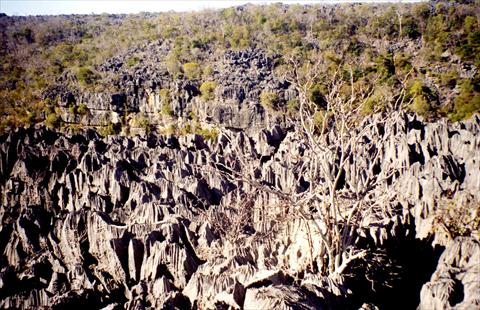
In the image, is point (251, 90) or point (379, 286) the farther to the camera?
point (251, 90)

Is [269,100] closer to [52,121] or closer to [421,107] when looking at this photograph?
[421,107]

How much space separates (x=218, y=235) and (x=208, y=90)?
30893 mm

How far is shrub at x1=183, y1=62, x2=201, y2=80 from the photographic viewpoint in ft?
156

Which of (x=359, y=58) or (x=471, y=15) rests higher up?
(x=471, y=15)

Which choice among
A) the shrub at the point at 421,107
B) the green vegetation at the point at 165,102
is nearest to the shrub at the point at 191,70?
the green vegetation at the point at 165,102

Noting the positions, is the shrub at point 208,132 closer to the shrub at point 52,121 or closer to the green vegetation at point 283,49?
the green vegetation at point 283,49

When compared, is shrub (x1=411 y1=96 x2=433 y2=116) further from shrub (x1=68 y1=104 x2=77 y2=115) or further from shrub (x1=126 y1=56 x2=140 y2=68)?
shrub (x1=126 y1=56 x2=140 y2=68)

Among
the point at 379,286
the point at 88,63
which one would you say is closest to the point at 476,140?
the point at 379,286

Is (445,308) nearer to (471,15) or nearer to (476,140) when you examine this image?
(476,140)

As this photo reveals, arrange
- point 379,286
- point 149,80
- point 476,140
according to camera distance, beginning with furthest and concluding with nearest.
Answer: point 149,80 < point 476,140 < point 379,286

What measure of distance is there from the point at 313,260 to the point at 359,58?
38.8m

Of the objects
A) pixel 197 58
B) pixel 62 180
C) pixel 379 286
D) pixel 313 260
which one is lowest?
pixel 62 180

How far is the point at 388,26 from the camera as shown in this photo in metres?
50.0

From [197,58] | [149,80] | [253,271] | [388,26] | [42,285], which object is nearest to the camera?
[253,271]
